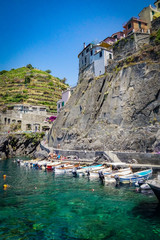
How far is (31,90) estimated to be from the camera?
277 ft

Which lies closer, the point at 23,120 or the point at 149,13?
the point at 149,13

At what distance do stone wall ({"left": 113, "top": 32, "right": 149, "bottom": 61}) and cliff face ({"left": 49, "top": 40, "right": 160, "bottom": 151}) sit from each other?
281 centimetres

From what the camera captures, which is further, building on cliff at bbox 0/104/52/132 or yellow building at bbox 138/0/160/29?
building on cliff at bbox 0/104/52/132

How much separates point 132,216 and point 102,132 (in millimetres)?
21945

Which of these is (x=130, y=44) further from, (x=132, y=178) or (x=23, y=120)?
(x=23, y=120)

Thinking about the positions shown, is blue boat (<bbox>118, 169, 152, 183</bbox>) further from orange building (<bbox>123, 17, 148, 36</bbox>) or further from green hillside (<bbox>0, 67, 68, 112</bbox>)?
green hillside (<bbox>0, 67, 68, 112</bbox>)

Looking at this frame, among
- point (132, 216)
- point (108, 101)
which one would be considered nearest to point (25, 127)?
point (108, 101)

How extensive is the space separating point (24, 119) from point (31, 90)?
2475 centimetres

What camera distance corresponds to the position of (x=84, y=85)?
44938 mm

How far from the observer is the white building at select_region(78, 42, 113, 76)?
4181 centimetres

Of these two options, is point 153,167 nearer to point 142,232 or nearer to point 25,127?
point 142,232

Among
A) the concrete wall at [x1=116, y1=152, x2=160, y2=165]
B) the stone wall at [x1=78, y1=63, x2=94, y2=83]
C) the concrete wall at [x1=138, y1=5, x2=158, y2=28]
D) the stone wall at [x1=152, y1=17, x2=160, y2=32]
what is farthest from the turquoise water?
the concrete wall at [x1=138, y1=5, x2=158, y2=28]

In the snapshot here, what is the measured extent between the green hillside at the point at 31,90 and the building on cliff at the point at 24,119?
6.77 metres

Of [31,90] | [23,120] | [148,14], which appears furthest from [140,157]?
[31,90]
